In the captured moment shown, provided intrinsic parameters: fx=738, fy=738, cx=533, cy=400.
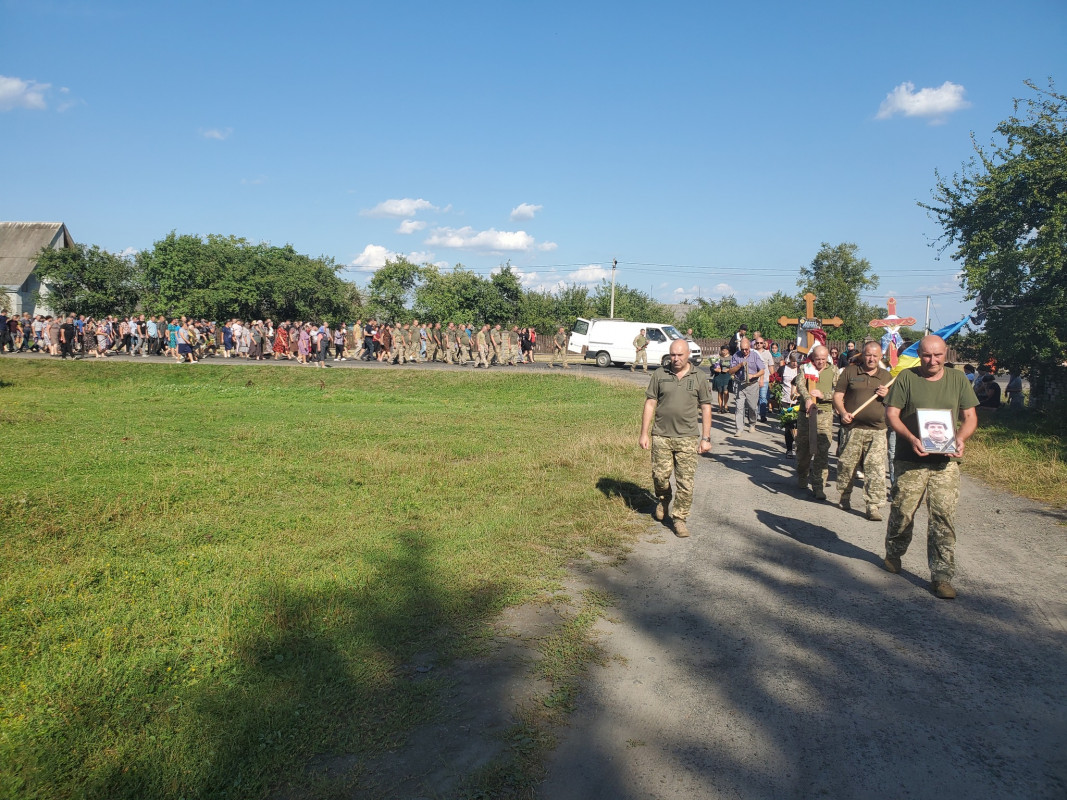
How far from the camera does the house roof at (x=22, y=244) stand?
50062mm

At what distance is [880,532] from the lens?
7.89 m

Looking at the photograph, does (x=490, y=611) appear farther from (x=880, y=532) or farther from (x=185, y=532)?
(x=880, y=532)

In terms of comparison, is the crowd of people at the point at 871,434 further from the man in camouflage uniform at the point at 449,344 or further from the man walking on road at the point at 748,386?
the man in camouflage uniform at the point at 449,344

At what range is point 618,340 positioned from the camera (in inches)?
1363

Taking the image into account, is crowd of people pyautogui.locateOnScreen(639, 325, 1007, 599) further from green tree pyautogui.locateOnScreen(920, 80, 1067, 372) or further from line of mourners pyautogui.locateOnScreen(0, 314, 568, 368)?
line of mourners pyautogui.locateOnScreen(0, 314, 568, 368)

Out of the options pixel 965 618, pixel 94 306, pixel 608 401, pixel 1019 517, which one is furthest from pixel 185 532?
pixel 94 306

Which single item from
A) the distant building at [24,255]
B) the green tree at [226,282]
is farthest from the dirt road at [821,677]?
the distant building at [24,255]

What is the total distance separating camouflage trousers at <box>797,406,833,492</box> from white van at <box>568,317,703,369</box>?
912 inches

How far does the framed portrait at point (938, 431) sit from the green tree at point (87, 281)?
46752 millimetres

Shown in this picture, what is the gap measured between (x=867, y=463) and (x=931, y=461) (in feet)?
8.85

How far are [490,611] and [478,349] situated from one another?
2730 cm

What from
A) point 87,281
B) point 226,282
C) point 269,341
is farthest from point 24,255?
point 269,341

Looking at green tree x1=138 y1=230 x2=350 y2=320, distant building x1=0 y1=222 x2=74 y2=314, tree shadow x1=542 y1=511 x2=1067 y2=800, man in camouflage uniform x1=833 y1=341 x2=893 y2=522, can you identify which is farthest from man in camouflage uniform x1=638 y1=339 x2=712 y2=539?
distant building x1=0 y1=222 x2=74 y2=314

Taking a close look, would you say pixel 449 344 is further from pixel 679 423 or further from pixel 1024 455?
pixel 679 423
